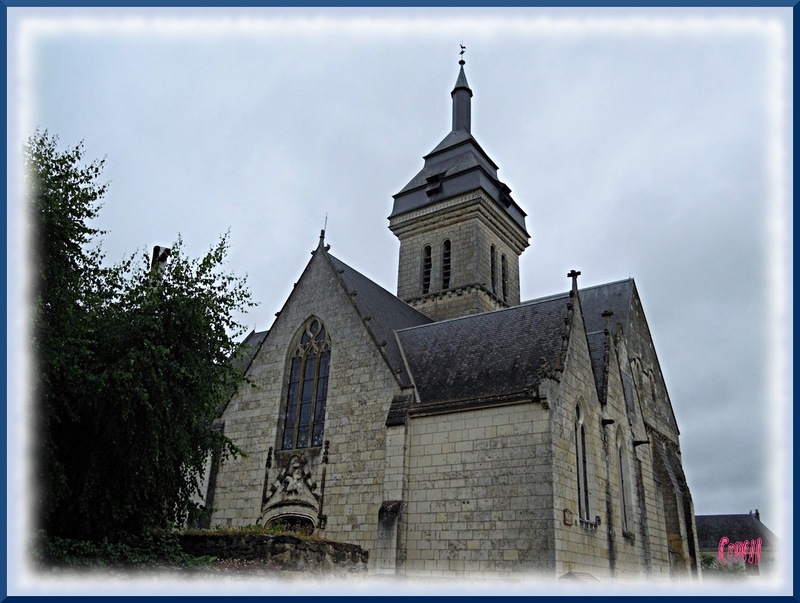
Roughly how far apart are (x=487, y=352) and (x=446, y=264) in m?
13.5

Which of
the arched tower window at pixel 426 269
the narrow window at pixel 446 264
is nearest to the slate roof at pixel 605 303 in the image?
the narrow window at pixel 446 264

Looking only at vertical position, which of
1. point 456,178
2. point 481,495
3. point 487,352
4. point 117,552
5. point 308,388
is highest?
point 456,178

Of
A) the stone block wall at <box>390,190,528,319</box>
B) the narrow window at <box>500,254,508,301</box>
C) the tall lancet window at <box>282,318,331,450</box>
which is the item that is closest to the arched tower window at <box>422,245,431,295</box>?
the stone block wall at <box>390,190,528,319</box>

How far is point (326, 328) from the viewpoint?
20.8m

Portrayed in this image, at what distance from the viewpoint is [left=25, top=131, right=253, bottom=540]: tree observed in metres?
11.8

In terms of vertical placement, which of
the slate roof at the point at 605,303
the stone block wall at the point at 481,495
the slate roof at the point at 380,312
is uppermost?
the slate roof at the point at 605,303

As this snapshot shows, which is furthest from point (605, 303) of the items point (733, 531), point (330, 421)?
point (733, 531)

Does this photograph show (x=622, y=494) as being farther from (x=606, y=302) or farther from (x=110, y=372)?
(x=110, y=372)

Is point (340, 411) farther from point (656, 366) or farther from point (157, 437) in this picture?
point (656, 366)

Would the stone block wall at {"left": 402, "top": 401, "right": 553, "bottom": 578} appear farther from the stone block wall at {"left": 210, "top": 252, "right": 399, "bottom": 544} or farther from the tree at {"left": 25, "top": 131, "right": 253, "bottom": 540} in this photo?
the tree at {"left": 25, "top": 131, "right": 253, "bottom": 540}

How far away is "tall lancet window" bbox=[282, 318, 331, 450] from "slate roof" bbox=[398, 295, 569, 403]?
8.82 feet

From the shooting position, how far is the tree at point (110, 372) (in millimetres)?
11828

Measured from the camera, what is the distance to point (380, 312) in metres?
22.6

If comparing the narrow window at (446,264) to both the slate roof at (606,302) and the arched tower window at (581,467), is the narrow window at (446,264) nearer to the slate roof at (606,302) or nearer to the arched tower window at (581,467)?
the slate roof at (606,302)
